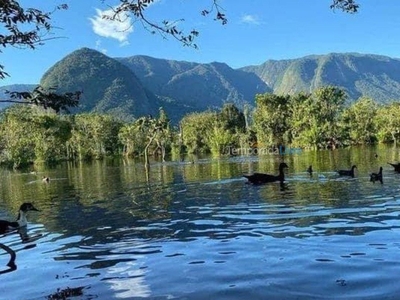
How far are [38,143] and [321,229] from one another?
120445 mm

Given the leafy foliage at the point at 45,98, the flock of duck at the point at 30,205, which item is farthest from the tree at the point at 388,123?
the leafy foliage at the point at 45,98

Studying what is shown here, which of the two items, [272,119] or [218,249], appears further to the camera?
[272,119]

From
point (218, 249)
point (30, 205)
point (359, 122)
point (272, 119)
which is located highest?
point (272, 119)

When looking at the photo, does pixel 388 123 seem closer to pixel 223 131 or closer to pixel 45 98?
pixel 223 131

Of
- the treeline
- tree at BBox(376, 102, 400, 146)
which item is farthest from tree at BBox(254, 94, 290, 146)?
tree at BBox(376, 102, 400, 146)

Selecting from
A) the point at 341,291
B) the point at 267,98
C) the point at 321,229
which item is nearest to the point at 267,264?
the point at 341,291

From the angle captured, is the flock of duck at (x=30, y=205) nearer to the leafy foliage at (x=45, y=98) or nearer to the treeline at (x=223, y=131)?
the leafy foliage at (x=45, y=98)

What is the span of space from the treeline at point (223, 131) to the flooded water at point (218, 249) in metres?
83.2

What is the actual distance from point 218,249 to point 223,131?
417ft

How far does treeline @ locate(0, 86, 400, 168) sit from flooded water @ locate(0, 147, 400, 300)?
273 feet

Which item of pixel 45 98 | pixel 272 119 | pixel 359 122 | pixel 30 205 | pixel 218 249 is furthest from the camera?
pixel 272 119

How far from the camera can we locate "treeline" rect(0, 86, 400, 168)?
121000 mm

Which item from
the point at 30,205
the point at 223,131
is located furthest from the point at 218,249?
the point at 223,131

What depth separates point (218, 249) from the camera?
47.5ft
